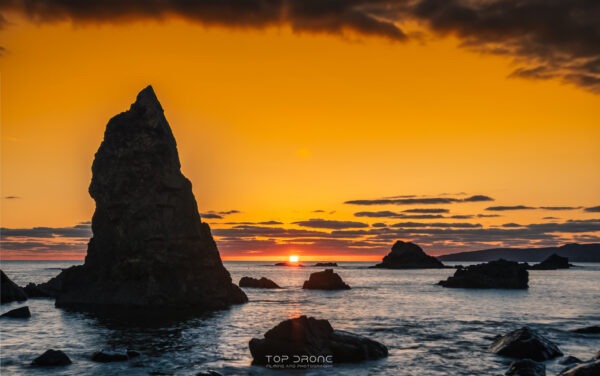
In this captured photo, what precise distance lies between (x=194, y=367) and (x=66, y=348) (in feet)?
44.0

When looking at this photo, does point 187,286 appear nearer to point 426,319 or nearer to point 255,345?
point 426,319

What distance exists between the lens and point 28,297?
100 meters

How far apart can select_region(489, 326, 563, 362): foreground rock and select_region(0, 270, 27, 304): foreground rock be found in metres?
81.3

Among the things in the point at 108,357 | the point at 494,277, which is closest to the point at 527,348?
the point at 108,357

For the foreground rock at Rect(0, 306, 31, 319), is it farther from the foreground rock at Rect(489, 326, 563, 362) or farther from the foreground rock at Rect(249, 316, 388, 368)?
the foreground rock at Rect(489, 326, 563, 362)

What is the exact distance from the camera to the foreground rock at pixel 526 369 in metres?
31.6

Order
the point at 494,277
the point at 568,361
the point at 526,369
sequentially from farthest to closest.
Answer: the point at 494,277 → the point at 568,361 → the point at 526,369

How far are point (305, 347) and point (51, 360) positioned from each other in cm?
1658

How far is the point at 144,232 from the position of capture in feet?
244

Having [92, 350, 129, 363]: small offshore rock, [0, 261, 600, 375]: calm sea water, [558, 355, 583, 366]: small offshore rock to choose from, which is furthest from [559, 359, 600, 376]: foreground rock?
[92, 350, 129, 363]: small offshore rock

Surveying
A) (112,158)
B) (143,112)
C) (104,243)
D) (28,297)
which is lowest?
(28,297)

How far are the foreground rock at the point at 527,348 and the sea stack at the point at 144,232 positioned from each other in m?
43.8

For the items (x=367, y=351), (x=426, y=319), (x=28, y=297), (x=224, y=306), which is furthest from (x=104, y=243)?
(x=367, y=351)

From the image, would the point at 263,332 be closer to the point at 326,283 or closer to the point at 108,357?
the point at 108,357
